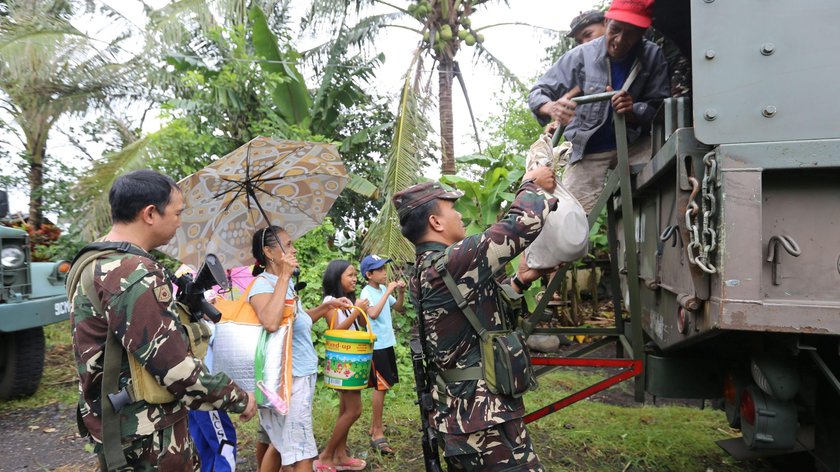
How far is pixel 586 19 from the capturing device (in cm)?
343

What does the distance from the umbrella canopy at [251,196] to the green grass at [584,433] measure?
172 centimetres

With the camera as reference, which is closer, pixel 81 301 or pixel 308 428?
pixel 81 301

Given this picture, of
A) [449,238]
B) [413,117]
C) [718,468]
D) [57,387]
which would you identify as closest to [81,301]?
[449,238]

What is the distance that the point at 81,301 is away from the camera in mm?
1838

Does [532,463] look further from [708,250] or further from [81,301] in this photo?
[81,301]

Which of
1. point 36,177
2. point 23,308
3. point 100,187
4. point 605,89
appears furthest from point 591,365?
point 36,177

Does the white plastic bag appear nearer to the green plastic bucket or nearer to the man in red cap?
the man in red cap

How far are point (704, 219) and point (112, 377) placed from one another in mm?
1969

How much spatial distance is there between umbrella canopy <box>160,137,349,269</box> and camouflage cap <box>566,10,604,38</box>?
66.5 inches

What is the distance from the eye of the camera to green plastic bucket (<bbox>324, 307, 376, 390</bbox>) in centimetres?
355

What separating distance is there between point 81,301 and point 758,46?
2370 mm

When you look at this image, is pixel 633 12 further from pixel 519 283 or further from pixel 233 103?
pixel 233 103

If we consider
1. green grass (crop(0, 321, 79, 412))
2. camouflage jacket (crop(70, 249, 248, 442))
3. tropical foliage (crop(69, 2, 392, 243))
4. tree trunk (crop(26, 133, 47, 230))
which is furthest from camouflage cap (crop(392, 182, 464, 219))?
tree trunk (crop(26, 133, 47, 230))

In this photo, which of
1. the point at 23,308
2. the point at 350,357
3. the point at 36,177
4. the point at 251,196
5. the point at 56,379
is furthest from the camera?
the point at 36,177
